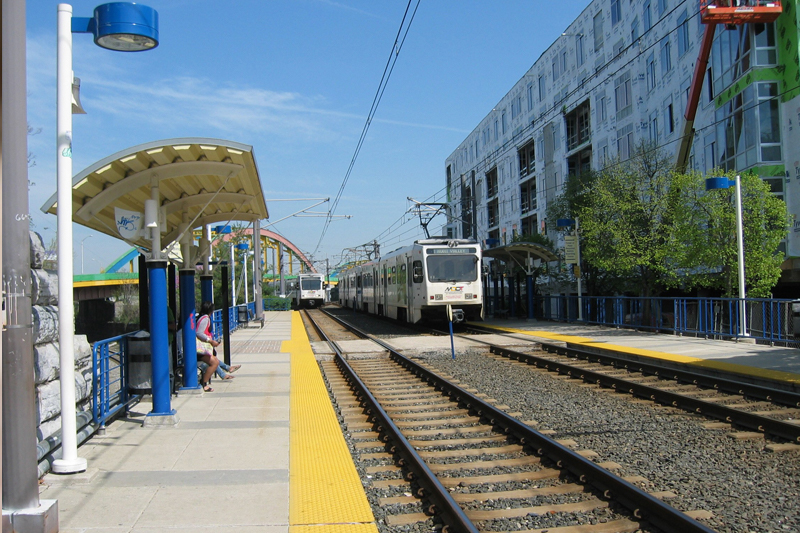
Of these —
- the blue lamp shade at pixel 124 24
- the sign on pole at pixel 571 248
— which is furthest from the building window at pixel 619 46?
the blue lamp shade at pixel 124 24

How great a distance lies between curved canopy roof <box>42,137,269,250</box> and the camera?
25.6 feet

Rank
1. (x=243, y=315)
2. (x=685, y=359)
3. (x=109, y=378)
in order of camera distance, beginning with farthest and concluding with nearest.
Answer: (x=243, y=315) → (x=685, y=359) → (x=109, y=378)

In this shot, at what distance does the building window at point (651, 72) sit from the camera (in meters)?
32.7

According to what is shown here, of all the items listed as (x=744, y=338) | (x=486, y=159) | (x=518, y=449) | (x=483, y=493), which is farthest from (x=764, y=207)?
(x=486, y=159)

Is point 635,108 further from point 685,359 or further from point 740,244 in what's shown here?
point 685,359

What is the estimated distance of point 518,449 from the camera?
705 cm

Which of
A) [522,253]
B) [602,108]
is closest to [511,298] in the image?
[522,253]

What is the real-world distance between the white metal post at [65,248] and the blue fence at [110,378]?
1544mm

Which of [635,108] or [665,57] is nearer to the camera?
[665,57]

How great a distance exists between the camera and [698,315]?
17.7 metres

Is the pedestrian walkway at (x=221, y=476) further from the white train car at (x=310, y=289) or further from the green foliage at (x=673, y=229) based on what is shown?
the white train car at (x=310, y=289)

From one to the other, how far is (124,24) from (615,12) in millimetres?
35241

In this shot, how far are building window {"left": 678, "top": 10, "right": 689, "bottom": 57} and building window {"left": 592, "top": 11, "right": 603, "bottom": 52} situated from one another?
8424 mm

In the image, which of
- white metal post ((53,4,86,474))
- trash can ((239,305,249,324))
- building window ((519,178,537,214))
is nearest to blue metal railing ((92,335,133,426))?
white metal post ((53,4,86,474))
